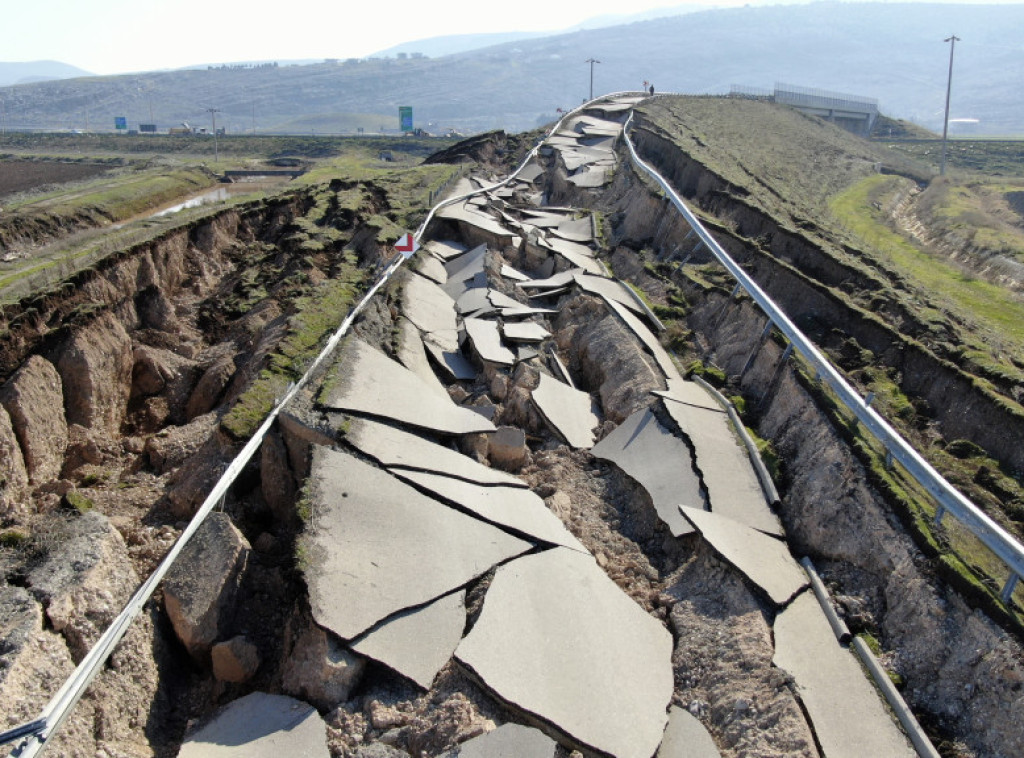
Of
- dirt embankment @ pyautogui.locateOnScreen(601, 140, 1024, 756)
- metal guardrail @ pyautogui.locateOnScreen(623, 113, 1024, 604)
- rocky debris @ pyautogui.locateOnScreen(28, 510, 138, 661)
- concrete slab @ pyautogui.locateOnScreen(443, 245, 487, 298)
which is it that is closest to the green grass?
dirt embankment @ pyautogui.locateOnScreen(601, 140, 1024, 756)

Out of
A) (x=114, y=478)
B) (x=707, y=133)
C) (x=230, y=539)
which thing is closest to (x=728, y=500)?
(x=230, y=539)

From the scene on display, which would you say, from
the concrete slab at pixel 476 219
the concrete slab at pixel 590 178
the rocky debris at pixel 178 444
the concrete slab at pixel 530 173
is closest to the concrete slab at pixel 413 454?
the rocky debris at pixel 178 444

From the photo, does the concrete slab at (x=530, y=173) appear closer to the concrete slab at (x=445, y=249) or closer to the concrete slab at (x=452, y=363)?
the concrete slab at (x=445, y=249)

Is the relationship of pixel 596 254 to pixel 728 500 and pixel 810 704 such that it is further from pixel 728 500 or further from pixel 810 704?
pixel 810 704

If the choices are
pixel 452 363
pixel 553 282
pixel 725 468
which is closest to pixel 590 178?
pixel 553 282

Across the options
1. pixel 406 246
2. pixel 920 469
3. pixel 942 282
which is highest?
pixel 406 246

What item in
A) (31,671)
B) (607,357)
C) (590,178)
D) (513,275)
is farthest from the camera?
(590,178)

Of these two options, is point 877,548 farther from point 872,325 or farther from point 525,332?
point 525,332
